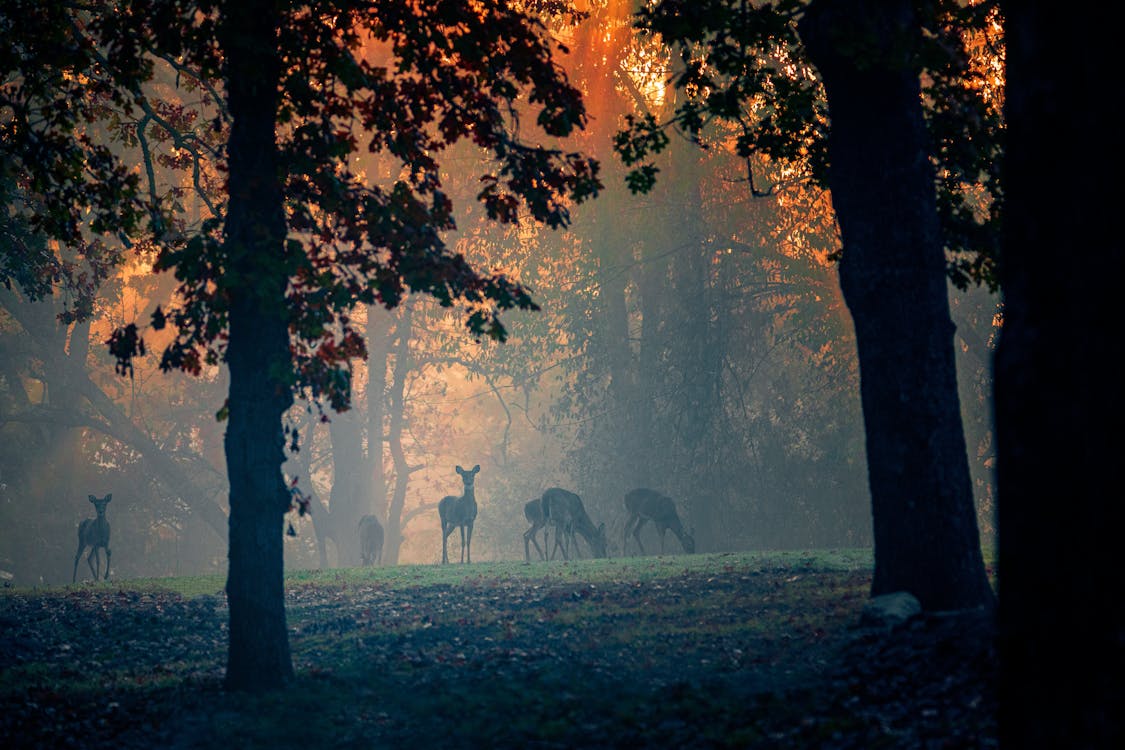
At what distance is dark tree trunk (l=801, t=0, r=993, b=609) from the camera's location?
32.3 feet

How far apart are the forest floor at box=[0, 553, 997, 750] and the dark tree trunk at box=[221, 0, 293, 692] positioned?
61 cm

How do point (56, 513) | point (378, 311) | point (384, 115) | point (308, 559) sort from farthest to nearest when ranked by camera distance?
1. point (308, 559)
2. point (56, 513)
3. point (378, 311)
4. point (384, 115)

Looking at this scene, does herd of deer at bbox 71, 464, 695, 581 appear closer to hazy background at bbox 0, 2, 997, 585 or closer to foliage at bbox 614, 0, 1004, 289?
hazy background at bbox 0, 2, 997, 585

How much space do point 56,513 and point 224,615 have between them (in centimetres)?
3526

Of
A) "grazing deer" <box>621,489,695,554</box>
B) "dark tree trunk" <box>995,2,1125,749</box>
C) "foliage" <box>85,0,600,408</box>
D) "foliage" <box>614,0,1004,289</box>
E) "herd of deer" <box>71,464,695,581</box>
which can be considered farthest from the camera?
"grazing deer" <box>621,489,695,554</box>

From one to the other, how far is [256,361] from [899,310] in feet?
20.1

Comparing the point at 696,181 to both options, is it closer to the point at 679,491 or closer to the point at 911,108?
the point at 679,491

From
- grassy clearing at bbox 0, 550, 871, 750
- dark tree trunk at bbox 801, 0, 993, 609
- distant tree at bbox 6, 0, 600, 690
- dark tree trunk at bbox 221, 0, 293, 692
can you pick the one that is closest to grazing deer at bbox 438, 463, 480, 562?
grassy clearing at bbox 0, 550, 871, 750

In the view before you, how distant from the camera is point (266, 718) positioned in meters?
9.18

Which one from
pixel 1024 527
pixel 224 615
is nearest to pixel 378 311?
pixel 224 615

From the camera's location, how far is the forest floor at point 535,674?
7.82 metres

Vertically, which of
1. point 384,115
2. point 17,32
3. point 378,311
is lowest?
point 384,115

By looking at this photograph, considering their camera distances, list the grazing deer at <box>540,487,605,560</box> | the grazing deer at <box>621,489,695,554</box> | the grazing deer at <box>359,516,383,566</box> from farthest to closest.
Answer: the grazing deer at <box>359,516,383,566</box>, the grazing deer at <box>621,489,695,554</box>, the grazing deer at <box>540,487,605,560</box>

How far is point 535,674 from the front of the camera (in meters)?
10.0
